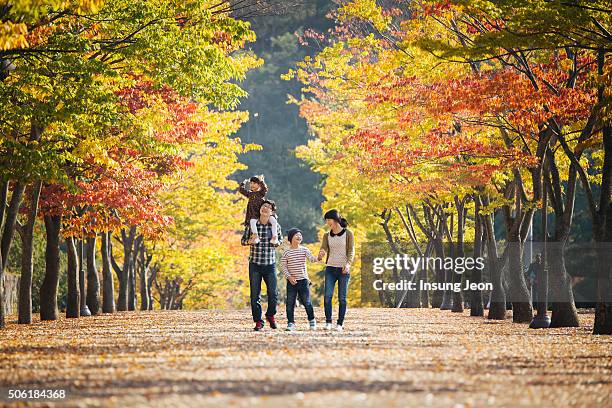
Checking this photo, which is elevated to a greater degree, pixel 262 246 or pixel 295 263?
pixel 262 246

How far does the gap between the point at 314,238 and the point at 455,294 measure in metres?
41.2

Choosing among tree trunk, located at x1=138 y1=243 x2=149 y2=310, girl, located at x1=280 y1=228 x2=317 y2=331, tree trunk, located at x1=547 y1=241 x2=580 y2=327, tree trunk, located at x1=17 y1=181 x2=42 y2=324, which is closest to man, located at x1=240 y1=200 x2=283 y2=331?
girl, located at x1=280 y1=228 x2=317 y2=331

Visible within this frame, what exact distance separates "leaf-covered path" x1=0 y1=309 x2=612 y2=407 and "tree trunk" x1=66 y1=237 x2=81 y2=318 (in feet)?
37.7

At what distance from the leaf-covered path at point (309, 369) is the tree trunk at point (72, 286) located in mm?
11500

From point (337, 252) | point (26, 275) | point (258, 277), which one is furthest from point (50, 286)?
point (337, 252)

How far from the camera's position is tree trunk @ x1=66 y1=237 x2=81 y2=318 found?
90.6ft

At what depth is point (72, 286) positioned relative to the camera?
27844 mm

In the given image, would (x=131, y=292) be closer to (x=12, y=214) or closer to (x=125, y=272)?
(x=125, y=272)

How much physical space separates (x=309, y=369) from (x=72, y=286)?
19.1m

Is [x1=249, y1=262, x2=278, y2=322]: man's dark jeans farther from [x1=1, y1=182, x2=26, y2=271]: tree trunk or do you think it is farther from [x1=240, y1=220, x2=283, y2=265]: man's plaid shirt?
[x1=1, y1=182, x2=26, y2=271]: tree trunk

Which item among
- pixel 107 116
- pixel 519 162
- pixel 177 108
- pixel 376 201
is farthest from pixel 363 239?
pixel 107 116

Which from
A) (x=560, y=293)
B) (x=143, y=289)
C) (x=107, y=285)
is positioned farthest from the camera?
(x=143, y=289)

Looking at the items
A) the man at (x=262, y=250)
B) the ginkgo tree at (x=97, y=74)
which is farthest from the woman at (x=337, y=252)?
the ginkgo tree at (x=97, y=74)

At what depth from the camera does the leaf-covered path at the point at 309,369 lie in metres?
7.91
